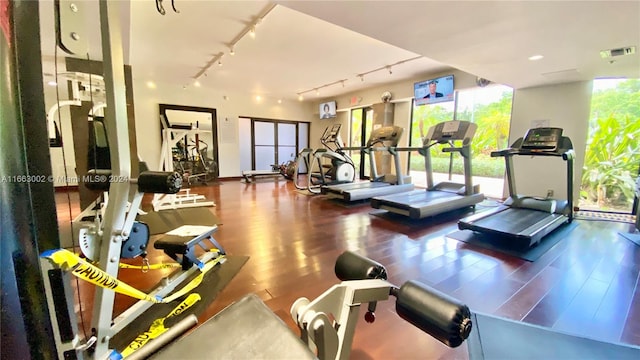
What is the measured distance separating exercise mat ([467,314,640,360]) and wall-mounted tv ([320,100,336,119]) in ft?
27.8

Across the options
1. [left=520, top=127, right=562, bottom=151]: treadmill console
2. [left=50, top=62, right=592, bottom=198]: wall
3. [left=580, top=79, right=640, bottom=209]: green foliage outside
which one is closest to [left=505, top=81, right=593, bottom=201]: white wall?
[left=50, top=62, right=592, bottom=198]: wall

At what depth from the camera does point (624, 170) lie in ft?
14.5

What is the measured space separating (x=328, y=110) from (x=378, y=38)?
6.53 m

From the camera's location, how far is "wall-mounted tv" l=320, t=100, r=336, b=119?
9.38m

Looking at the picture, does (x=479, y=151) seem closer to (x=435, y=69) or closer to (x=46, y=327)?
(x=435, y=69)

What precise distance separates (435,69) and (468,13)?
3887mm

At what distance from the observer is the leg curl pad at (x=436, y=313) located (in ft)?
2.34

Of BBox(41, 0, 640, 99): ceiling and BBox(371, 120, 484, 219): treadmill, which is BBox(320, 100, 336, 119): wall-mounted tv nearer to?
BBox(41, 0, 640, 99): ceiling

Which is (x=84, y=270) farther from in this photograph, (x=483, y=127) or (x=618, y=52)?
(x=483, y=127)

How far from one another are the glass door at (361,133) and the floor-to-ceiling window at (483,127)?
2198 mm

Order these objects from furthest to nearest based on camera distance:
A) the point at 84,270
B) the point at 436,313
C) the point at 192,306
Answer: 1. the point at 192,306
2. the point at 84,270
3. the point at 436,313

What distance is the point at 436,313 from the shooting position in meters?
0.74

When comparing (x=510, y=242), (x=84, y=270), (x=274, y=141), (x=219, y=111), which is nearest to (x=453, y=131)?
(x=510, y=242)

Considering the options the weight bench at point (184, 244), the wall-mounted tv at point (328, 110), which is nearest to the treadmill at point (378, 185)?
the weight bench at point (184, 244)
